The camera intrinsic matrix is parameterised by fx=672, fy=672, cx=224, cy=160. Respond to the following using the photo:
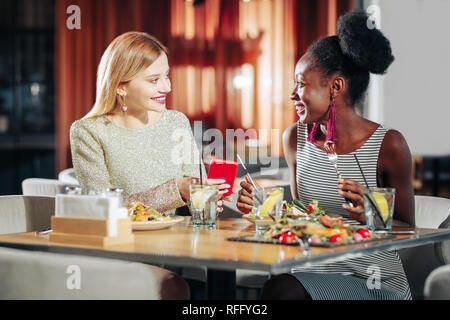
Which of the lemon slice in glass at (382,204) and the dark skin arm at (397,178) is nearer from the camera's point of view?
the lemon slice in glass at (382,204)

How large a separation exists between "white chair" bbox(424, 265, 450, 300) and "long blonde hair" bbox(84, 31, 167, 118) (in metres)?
1.35

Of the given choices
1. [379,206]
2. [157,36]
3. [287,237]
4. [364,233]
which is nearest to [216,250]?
[287,237]

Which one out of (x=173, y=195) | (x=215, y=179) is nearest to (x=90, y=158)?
(x=173, y=195)

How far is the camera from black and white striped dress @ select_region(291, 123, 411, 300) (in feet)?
6.08

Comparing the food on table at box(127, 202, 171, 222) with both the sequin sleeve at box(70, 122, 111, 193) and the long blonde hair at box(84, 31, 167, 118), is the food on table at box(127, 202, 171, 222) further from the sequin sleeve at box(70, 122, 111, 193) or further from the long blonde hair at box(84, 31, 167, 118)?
the long blonde hair at box(84, 31, 167, 118)

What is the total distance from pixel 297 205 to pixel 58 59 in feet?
16.0

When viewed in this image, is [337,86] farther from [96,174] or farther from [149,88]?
[96,174]

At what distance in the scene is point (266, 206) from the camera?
183cm

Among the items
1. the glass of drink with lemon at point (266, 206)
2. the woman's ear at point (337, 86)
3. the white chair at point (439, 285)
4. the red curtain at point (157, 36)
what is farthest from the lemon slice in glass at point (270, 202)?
the red curtain at point (157, 36)

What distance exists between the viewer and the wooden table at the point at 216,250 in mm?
1399

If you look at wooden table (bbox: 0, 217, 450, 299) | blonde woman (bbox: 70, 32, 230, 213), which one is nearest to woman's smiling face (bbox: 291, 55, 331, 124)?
wooden table (bbox: 0, 217, 450, 299)

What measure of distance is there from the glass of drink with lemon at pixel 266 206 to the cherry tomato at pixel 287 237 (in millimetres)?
169

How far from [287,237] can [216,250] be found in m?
0.20

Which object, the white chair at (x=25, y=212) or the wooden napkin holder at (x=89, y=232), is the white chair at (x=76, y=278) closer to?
the wooden napkin holder at (x=89, y=232)
